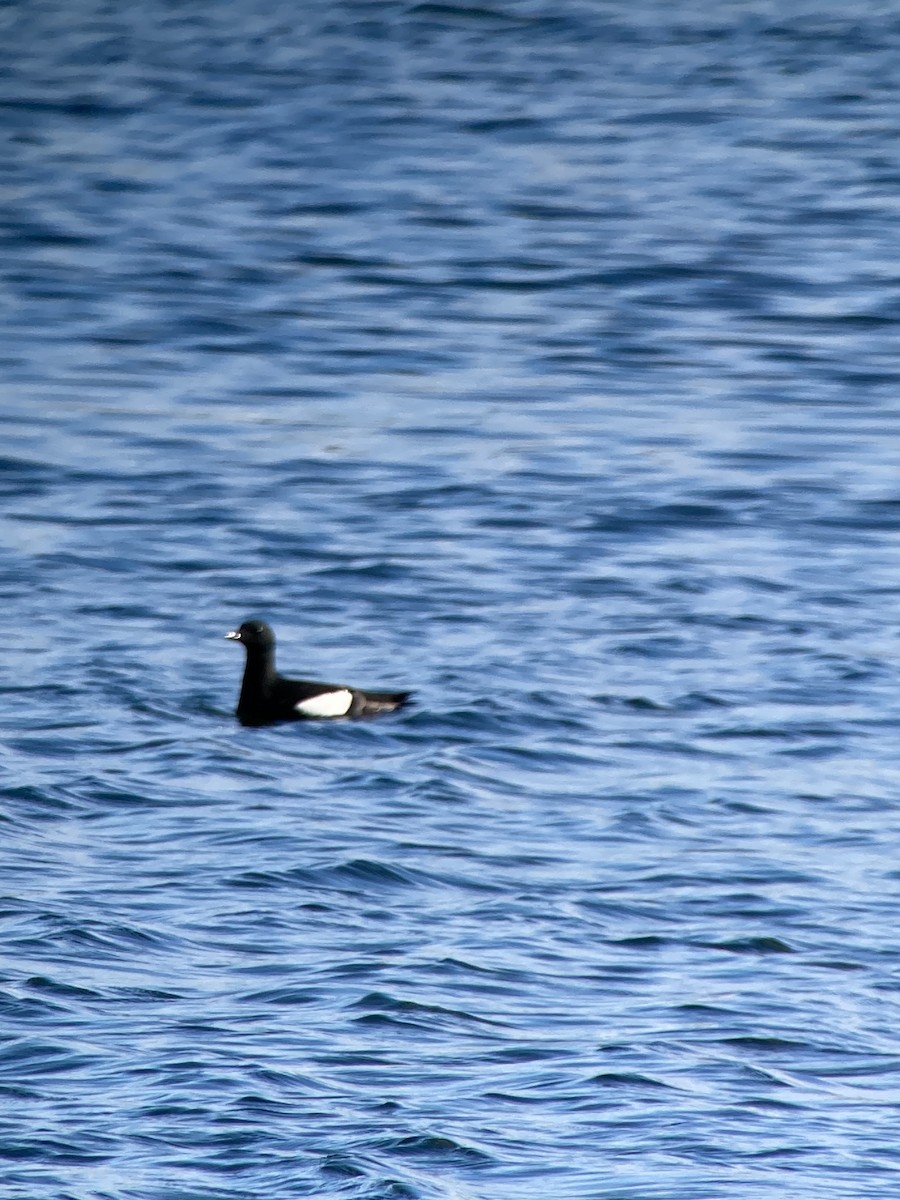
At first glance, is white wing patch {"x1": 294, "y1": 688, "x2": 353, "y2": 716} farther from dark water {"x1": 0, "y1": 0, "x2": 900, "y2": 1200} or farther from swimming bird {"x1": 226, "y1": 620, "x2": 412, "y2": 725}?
dark water {"x1": 0, "y1": 0, "x2": 900, "y2": 1200}

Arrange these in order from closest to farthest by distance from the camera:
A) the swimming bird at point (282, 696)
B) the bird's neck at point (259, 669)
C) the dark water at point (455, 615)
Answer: the dark water at point (455, 615), the swimming bird at point (282, 696), the bird's neck at point (259, 669)

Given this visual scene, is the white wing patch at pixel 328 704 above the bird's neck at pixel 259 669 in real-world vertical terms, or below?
below

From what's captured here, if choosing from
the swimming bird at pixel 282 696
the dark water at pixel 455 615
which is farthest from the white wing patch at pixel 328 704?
the dark water at pixel 455 615

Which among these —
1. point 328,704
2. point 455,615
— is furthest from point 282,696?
point 455,615

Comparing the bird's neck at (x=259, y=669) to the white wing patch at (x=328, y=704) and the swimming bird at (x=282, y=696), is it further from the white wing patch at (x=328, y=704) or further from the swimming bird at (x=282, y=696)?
the white wing patch at (x=328, y=704)

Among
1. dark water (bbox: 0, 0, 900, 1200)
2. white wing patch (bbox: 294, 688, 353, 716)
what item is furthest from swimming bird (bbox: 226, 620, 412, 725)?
dark water (bbox: 0, 0, 900, 1200)

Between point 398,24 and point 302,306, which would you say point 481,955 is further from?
point 398,24

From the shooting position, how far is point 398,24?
101ft

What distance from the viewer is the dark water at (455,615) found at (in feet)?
24.8

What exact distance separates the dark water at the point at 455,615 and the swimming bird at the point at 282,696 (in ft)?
0.49

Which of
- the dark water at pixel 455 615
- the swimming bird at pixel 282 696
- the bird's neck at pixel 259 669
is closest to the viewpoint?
the dark water at pixel 455 615

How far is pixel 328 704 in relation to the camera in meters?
12.1

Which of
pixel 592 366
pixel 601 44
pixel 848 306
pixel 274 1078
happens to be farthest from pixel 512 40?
pixel 274 1078

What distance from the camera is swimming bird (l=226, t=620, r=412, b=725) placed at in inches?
470
